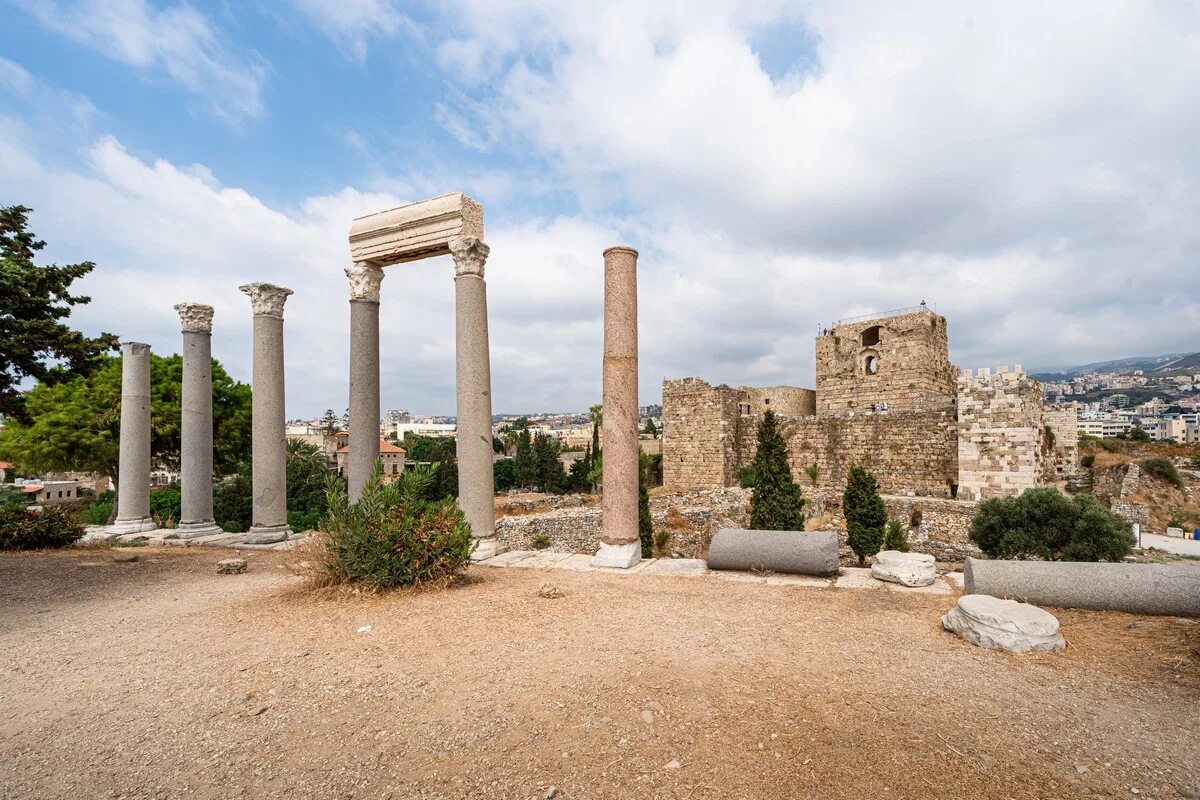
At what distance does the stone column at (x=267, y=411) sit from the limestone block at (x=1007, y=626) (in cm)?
1109

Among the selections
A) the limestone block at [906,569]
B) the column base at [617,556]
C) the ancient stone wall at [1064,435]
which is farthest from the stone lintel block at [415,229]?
the ancient stone wall at [1064,435]

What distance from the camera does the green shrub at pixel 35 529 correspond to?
1105 cm

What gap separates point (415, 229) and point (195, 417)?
6586mm

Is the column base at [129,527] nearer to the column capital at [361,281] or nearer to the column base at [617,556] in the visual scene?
the column capital at [361,281]

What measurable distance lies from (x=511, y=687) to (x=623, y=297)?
580cm

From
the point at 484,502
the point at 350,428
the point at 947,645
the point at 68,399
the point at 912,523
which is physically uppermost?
the point at 68,399

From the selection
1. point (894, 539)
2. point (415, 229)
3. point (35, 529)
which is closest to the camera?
point (415, 229)

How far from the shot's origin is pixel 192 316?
12031 millimetres

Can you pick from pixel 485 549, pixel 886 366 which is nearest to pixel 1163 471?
pixel 886 366

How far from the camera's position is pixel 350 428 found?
10.2 metres

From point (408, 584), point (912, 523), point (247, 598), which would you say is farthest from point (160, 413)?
point (912, 523)

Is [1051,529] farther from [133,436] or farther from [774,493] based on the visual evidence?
[133,436]

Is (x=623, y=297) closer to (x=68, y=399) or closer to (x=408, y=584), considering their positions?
(x=408, y=584)

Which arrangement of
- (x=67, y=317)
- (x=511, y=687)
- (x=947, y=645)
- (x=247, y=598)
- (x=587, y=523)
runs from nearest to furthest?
(x=511, y=687)
(x=947, y=645)
(x=247, y=598)
(x=67, y=317)
(x=587, y=523)
